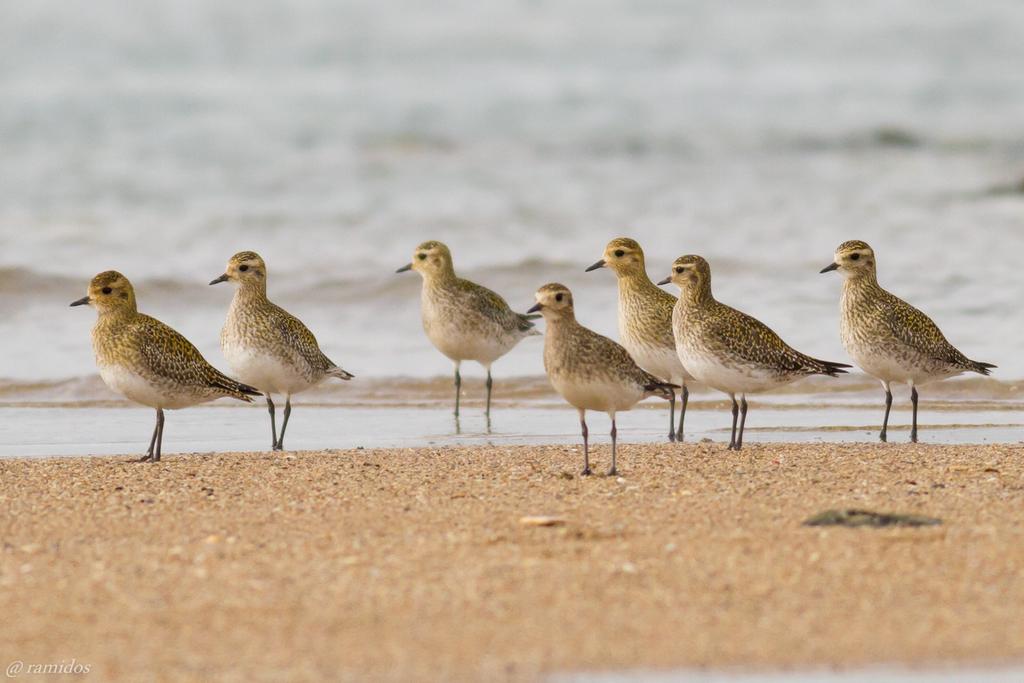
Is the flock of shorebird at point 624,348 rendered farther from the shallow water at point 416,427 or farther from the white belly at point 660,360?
the shallow water at point 416,427

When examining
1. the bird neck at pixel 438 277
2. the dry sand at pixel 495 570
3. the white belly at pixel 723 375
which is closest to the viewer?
the dry sand at pixel 495 570

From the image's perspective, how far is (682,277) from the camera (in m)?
11.1

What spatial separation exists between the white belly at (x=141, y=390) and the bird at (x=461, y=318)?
347 cm

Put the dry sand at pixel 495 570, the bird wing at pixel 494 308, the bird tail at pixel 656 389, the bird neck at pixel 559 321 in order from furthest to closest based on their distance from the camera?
the bird wing at pixel 494 308 → the bird tail at pixel 656 389 → the bird neck at pixel 559 321 → the dry sand at pixel 495 570

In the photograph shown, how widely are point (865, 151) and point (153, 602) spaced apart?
65.3 ft

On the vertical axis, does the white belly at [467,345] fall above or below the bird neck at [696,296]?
below

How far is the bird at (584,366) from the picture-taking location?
30.2ft

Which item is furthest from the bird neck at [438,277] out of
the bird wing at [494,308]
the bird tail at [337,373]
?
the bird tail at [337,373]

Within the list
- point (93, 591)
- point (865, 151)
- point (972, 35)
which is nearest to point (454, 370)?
point (93, 591)

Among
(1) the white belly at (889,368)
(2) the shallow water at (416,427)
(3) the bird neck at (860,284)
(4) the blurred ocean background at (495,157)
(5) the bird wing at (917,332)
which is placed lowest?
(2) the shallow water at (416,427)

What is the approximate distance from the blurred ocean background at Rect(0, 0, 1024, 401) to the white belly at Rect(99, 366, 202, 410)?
3.81 meters

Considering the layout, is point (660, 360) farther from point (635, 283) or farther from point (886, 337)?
point (886, 337)

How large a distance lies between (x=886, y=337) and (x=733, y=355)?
4.24 ft

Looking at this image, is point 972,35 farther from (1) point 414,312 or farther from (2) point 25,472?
(2) point 25,472
